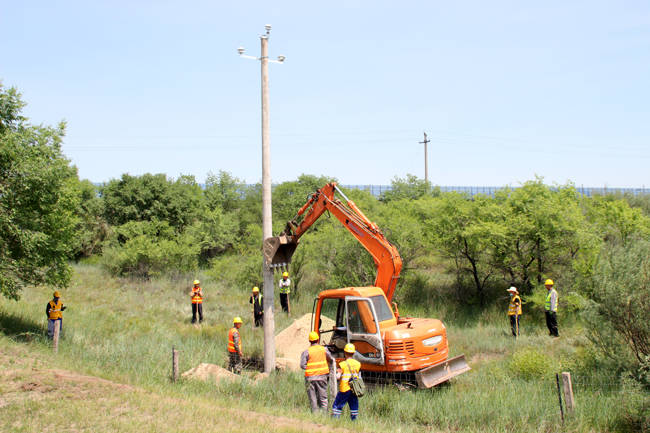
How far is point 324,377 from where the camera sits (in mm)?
9859

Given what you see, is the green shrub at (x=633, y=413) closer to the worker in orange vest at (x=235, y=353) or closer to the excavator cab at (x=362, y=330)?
the excavator cab at (x=362, y=330)

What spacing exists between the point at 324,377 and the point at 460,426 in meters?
2.69

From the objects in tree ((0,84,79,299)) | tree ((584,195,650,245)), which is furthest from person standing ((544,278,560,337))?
tree ((0,84,79,299))

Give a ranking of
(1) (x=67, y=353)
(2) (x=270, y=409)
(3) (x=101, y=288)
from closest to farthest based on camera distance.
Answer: (2) (x=270, y=409) < (1) (x=67, y=353) < (3) (x=101, y=288)

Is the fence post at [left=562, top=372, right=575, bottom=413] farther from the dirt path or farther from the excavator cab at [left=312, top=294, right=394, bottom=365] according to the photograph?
the dirt path

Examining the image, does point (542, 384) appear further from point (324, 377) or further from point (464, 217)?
point (464, 217)

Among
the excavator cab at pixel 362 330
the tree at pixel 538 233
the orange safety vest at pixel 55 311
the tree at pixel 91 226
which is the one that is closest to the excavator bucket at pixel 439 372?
the excavator cab at pixel 362 330

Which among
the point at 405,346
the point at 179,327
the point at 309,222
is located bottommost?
the point at 179,327

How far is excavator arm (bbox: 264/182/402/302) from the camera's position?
12.3m

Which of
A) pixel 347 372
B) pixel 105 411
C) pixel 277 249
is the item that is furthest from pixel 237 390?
pixel 277 249

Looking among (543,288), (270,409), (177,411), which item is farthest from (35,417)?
(543,288)

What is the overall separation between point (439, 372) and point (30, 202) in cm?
1267

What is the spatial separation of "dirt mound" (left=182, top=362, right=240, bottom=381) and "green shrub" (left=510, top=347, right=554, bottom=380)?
6705 mm

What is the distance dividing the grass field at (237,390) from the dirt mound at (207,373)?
464 millimetres
